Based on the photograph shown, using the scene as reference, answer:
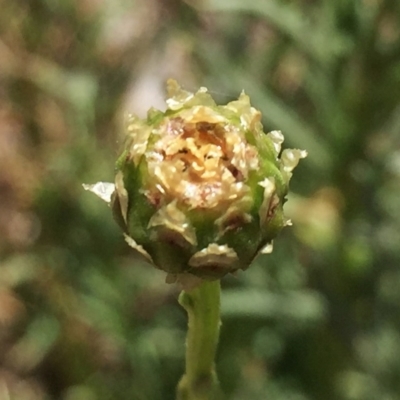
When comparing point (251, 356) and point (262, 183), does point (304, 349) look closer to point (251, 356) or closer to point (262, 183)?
point (251, 356)

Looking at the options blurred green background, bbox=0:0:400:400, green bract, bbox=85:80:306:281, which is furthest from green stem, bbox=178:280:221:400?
blurred green background, bbox=0:0:400:400

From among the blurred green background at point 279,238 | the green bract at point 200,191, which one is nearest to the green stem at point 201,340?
the green bract at point 200,191

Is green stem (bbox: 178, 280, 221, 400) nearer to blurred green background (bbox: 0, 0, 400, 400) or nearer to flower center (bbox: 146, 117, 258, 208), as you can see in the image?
flower center (bbox: 146, 117, 258, 208)

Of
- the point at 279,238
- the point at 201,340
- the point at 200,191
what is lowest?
the point at 279,238

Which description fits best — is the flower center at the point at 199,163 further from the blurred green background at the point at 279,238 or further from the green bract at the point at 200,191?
the blurred green background at the point at 279,238

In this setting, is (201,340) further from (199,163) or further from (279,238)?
(279,238)


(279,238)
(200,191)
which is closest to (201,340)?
(200,191)
